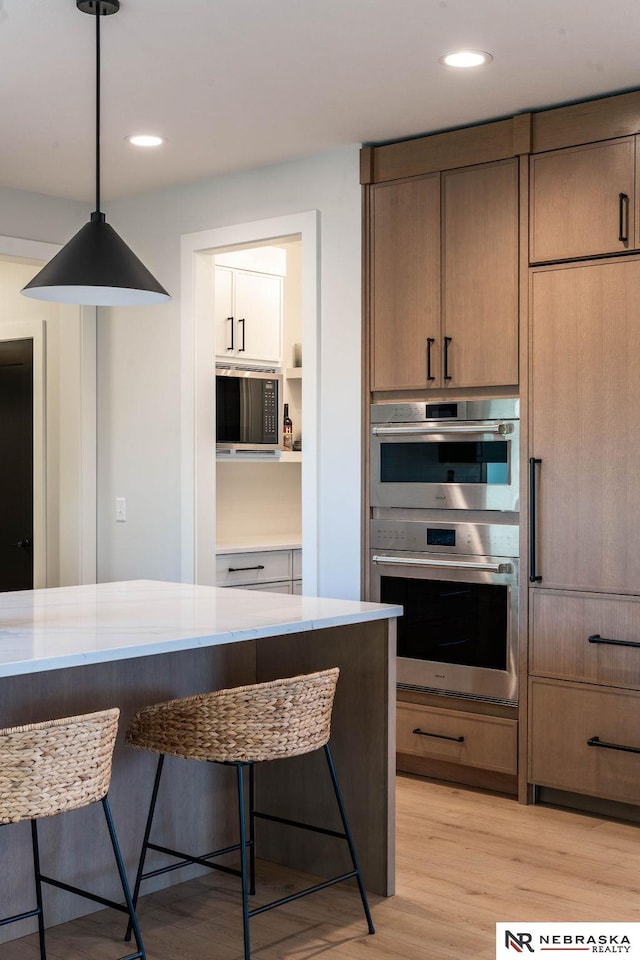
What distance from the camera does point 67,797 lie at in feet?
7.55

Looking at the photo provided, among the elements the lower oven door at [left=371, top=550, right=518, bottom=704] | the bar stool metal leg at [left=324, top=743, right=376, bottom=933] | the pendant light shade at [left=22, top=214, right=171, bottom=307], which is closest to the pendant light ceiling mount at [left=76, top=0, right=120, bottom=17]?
the pendant light shade at [left=22, top=214, right=171, bottom=307]

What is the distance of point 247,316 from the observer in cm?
580

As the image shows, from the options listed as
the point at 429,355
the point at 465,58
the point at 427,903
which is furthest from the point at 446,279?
the point at 427,903

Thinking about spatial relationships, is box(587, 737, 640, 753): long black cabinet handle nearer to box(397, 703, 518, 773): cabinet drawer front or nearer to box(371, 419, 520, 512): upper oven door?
box(397, 703, 518, 773): cabinet drawer front

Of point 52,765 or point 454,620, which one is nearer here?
point 52,765

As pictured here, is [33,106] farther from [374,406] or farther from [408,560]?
[408,560]

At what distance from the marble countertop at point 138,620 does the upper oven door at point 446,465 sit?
117 centimetres

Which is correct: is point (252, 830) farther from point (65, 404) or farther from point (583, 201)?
point (65, 404)

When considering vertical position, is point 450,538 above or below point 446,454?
below

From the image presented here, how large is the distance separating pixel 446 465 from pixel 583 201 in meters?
1.13

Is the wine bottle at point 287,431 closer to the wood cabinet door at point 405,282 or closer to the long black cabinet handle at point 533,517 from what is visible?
the wood cabinet door at point 405,282

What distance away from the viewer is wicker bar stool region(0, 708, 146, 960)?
221 cm

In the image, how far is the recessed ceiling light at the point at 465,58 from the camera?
11.7 ft

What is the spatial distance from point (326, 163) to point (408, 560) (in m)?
1.75
